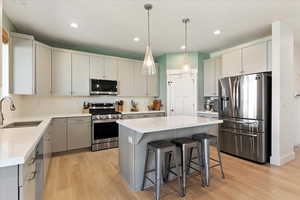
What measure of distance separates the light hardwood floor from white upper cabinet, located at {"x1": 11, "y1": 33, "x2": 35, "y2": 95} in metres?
1.64

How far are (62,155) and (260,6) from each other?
488 centimetres

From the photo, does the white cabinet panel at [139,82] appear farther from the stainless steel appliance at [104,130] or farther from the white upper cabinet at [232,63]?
the white upper cabinet at [232,63]

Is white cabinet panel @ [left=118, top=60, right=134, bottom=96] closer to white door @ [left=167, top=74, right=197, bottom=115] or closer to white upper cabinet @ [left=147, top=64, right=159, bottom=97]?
white upper cabinet @ [left=147, top=64, right=159, bottom=97]

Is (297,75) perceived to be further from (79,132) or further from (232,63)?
(79,132)

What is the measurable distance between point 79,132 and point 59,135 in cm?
42

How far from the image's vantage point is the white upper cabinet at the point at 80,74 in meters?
3.97

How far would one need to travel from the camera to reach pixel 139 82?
16.5 feet

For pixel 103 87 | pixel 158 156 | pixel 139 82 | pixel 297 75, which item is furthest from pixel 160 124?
pixel 297 75

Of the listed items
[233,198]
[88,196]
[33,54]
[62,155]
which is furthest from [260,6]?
[62,155]

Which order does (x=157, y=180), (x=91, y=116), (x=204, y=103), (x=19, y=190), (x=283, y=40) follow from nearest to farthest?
(x=19, y=190), (x=157, y=180), (x=283, y=40), (x=91, y=116), (x=204, y=103)

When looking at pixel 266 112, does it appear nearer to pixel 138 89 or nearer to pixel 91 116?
pixel 138 89

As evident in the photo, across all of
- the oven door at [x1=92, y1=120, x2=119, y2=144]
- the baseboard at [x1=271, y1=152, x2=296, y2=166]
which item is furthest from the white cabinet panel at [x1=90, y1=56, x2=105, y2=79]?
the baseboard at [x1=271, y1=152, x2=296, y2=166]

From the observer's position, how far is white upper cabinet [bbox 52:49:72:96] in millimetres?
3711

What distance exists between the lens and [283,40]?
305 centimetres
